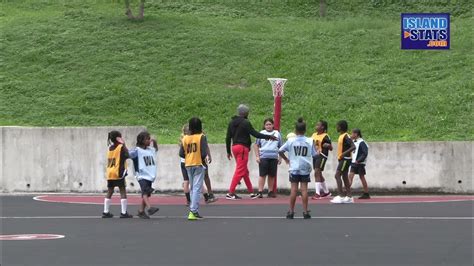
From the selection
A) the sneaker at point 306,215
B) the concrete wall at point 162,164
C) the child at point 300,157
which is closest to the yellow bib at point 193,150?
the child at point 300,157

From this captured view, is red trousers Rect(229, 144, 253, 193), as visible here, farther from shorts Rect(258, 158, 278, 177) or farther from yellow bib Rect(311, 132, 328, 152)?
yellow bib Rect(311, 132, 328, 152)

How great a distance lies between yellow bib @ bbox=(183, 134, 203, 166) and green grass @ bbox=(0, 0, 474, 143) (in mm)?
9507

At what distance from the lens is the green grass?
29016 millimetres

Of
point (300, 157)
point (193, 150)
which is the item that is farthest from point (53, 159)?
point (300, 157)

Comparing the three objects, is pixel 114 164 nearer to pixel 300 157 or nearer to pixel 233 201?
pixel 300 157

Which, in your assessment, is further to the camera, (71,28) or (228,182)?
(71,28)

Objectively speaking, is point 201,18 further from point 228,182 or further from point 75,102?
point 228,182

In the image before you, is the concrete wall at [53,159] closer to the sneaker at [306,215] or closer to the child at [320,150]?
the child at [320,150]

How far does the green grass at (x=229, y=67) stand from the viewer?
95.2 feet

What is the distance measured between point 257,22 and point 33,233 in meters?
25.7

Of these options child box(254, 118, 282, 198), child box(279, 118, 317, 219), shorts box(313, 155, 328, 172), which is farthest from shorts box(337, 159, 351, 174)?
child box(279, 118, 317, 219)

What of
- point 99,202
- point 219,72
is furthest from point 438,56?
point 99,202

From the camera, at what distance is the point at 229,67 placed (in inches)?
1324

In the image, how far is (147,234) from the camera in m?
14.0
